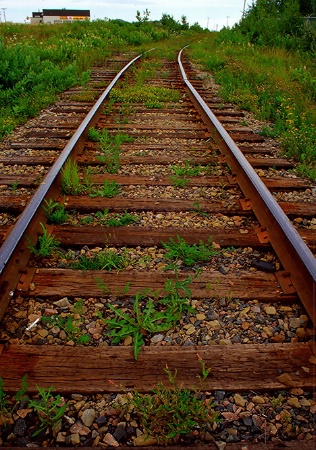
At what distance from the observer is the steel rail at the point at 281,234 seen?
2.39 metres

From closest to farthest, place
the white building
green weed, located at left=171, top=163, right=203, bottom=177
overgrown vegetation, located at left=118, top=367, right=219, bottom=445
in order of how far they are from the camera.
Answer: overgrown vegetation, located at left=118, top=367, right=219, bottom=445 → green weed, located at left=171, top=163, right=203, bottom=177 → the white building

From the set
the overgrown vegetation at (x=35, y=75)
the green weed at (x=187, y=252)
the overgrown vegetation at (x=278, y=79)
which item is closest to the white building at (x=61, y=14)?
the overgrown vegetation at (x=278, y=79)

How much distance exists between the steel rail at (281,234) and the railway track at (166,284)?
12mm

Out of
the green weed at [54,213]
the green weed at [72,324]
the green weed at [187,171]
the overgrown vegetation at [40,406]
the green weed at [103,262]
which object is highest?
the green weed at [187,171]

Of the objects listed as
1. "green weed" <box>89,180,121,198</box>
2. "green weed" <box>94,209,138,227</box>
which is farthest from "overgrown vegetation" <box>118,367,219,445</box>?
"green weed" <box>89,180,121,198</box>

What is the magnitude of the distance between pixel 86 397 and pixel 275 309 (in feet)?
3.79

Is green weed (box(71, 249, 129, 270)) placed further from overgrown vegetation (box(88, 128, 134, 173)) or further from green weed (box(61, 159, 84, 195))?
overgrown vegetation (box(88, 128, 134, 173))

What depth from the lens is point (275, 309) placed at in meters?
2.42

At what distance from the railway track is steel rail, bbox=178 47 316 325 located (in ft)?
0.04

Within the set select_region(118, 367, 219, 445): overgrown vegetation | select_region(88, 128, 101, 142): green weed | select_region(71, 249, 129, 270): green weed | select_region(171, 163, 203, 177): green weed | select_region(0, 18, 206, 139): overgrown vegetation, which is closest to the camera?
select_region(118, 367, 219, 445): overgrown vegetation

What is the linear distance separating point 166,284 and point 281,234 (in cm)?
91

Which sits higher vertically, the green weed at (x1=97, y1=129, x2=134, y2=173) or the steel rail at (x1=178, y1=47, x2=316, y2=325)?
the green weed at (x1=97, y1=129, x2=134, y2=173)

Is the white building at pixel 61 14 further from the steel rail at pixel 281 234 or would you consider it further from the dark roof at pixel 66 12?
the steel rail at pixel 281 234

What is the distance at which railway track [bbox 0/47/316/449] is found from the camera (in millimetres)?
1896
